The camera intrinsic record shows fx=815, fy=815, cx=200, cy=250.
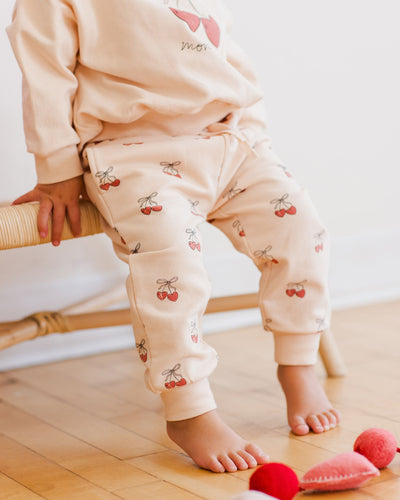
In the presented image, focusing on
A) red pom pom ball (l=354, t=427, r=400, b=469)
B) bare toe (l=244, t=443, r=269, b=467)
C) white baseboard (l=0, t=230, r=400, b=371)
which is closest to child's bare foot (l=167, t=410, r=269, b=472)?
bare toe (l=244, t=443, r=269, b=467)

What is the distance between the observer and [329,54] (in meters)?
1.63

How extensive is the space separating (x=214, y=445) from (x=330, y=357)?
1.24ft

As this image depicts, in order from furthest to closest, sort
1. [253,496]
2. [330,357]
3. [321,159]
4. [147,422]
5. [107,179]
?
[321,159] < [330,357] < [147,422] < [107,179] < [253,496]

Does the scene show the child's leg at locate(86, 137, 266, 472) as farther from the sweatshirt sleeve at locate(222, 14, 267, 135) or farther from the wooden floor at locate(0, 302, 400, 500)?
the sweatshirt sleeve at locate(222, 14, 267, 135)

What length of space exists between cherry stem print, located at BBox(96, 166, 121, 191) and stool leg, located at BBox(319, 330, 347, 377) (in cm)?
42

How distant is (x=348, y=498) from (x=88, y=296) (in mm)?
707

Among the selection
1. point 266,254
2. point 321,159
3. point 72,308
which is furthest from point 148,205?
point 321,159

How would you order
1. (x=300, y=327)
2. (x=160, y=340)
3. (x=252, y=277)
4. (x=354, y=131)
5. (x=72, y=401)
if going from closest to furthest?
(x=160, y=340)
(x=300, y=327)
(x=72, y=401)
(x=252, y=277)
(x=354, y=131)

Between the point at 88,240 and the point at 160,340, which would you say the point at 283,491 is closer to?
the point at 160,340

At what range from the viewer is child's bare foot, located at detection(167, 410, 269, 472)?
0.84 meters

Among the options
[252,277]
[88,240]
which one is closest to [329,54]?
[252,277]

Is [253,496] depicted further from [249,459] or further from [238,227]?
[238,227]

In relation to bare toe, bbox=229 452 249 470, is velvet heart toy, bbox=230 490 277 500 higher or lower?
higher

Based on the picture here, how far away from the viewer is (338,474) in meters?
0.76
